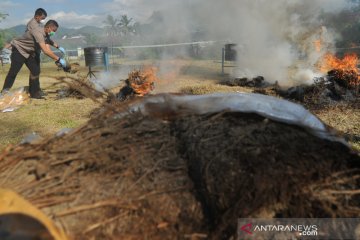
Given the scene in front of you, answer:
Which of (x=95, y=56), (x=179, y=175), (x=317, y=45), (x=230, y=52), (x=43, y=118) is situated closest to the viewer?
(x=179, y=175)

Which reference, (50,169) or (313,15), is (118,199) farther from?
(313,15)

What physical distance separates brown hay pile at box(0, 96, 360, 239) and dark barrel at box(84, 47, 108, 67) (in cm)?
1088

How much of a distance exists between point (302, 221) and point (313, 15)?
21945mm

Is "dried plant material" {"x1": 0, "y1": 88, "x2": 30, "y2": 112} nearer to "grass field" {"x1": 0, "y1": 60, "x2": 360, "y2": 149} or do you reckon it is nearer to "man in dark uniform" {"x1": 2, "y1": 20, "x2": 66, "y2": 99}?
"grass field" {"x1": 0, "y1": 60, "x2": 360, "y2": 149}

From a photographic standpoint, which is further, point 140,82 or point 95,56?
point 95,56

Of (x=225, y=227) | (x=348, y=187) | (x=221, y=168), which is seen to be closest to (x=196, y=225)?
(x=225, y=227)

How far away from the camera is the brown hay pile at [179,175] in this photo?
6.73 ft

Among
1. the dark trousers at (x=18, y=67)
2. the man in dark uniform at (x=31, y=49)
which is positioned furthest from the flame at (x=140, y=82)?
the dark trousers at (x=18, y=67)

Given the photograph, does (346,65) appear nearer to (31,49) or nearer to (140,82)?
(140,82)

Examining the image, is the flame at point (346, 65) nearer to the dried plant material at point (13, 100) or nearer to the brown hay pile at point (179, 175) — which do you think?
the brown hay pile at point (179, 175)

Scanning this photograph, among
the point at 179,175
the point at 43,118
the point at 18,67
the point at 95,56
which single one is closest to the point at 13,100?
the point at 18,67

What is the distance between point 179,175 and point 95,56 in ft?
37.9

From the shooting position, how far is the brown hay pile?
2053mm

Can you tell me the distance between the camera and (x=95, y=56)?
12984 millimetres
